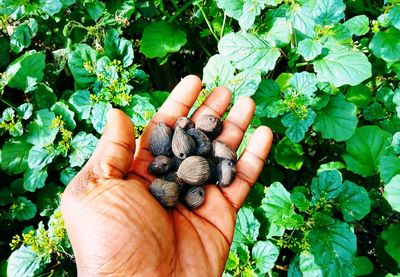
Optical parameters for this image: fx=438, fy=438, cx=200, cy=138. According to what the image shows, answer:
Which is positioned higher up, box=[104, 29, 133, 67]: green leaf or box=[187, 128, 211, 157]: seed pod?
box=[104, 29, 133, 67]: green leaf

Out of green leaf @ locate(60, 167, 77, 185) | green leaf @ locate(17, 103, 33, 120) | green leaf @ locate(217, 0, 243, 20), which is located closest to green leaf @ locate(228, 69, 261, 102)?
green leaf @ locate(217, 0, 243, 20)

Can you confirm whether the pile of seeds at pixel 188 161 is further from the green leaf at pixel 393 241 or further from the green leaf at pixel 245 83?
the green leaf at pixel 393 241

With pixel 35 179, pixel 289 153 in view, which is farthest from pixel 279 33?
pixel 35 179

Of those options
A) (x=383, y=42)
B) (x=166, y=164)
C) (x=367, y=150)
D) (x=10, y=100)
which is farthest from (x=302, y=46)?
(x=10, y=100)

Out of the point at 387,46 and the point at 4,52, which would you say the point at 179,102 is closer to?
the point at 387,46

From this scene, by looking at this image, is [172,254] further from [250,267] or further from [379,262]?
[379,262]

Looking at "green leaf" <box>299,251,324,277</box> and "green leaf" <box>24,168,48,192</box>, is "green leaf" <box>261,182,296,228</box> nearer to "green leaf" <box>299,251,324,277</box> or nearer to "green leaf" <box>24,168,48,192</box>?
"green leaf" <box>299,251,324,277</box>

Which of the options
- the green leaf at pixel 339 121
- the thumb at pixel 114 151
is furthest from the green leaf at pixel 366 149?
the thumb at pixel 114 151
